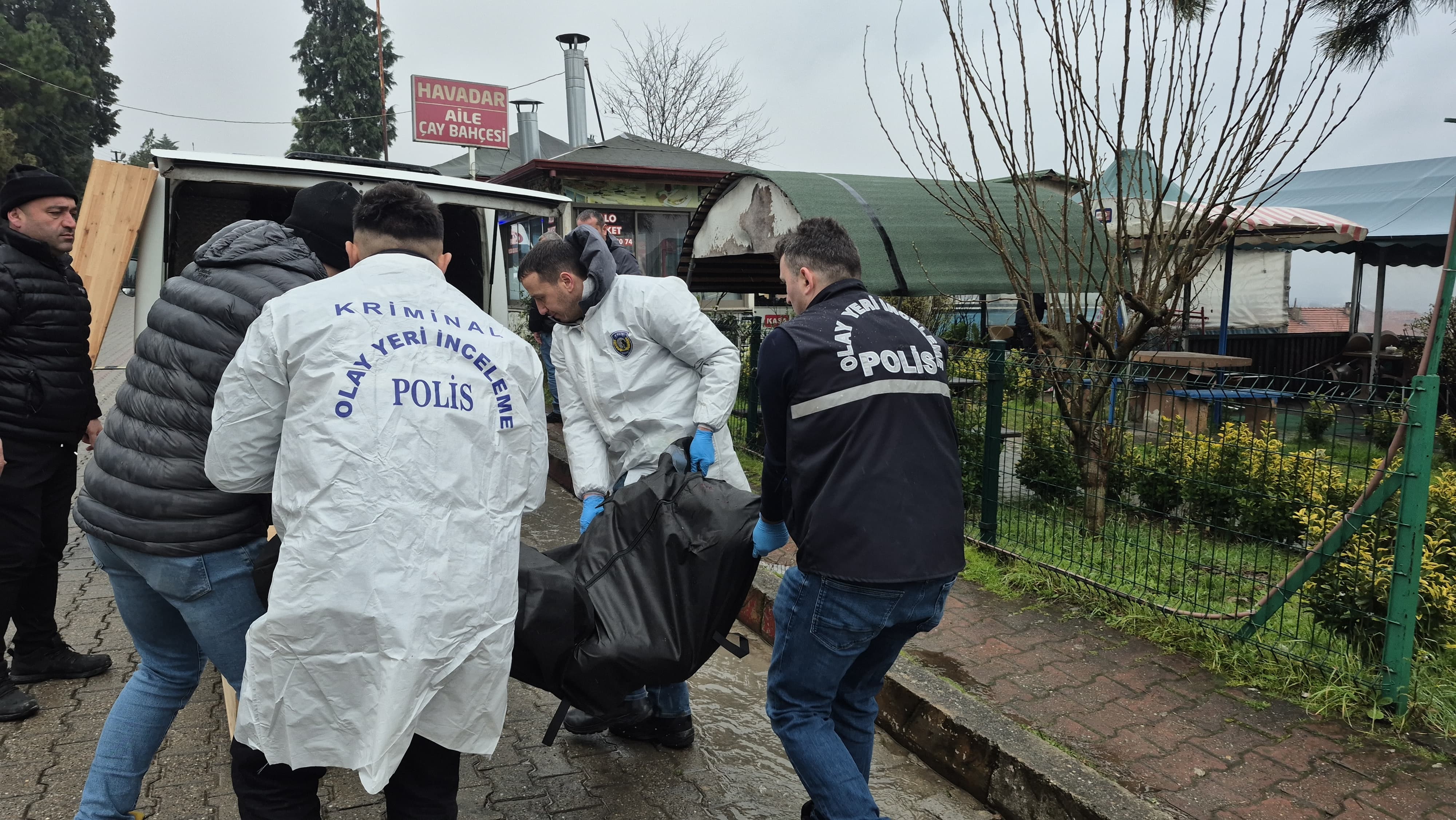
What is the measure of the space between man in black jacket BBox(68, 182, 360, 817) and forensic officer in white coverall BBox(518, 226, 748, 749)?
104cm

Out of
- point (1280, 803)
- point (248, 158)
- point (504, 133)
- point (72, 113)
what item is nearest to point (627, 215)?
point (504, 133)

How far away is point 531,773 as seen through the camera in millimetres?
3203

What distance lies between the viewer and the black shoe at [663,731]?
3.42 metres

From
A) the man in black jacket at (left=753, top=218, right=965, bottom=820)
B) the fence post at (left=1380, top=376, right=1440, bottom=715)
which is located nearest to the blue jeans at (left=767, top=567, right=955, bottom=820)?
the man in black jacket at (left=753, top=218, right=965, bottom=820)

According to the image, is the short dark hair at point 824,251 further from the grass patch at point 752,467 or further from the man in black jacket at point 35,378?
the grass patch at point 752,467

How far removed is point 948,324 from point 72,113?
1273 inches

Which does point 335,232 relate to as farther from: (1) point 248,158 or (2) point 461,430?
(1) point 248,158

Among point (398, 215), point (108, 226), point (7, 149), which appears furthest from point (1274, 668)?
point (7, 149)

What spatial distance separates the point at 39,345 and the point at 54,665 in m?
1.31

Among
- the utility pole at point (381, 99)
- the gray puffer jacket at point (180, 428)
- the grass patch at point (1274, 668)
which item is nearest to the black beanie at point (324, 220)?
the gray puffer jacket at point (180, 428)

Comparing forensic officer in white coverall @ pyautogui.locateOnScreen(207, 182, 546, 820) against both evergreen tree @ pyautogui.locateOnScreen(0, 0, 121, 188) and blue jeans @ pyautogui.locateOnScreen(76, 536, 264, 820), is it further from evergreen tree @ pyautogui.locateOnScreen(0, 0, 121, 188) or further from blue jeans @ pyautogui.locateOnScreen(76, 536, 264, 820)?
evergreen tree @ pyautogui.locateOnScreen(0, 0, 121, 188)

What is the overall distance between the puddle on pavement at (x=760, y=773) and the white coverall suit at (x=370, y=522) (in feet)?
4.21

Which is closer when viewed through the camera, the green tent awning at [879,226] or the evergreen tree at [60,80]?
the green tent awning at [879,226]

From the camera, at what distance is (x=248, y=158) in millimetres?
5457
